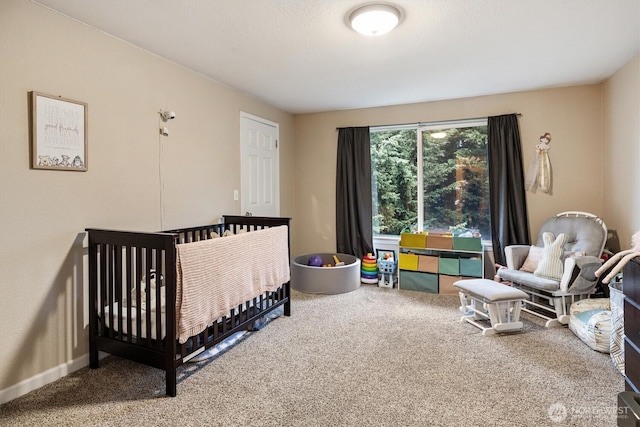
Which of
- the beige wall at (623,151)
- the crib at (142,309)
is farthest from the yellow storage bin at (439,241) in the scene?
the crib at (142,309)

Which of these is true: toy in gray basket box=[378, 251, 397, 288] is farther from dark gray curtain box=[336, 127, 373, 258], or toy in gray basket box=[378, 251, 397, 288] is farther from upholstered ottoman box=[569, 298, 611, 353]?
upholstered ottoman box=[569, 298, 611, 353]

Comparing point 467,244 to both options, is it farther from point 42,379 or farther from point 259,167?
point 42,379

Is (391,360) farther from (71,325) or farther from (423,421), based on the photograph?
(71,325)

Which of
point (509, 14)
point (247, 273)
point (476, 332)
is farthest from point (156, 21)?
point (476, 332)

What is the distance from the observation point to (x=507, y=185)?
3764 millimetres

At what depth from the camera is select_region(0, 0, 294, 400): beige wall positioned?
187cm

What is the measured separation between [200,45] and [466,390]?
2.90m

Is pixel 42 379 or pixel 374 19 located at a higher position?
pixel 374 19

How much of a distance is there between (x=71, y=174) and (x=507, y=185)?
3.99 meters

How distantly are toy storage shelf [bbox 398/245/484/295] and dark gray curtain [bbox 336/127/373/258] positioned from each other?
0.58 m

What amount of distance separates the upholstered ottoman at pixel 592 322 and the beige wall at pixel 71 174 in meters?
3.25

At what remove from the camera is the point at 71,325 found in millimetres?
2166

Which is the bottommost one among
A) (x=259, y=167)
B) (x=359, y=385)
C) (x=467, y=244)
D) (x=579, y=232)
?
(x=359, y=385)

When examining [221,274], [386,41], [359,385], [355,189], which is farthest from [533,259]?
[221,274]
